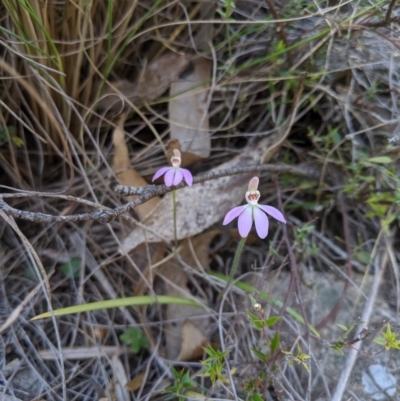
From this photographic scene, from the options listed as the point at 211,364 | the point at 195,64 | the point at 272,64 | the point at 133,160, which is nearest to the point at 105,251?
the point at 133,160

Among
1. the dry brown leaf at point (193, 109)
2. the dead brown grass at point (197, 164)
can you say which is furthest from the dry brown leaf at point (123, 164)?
the dry brown leaf at point (193, 109)

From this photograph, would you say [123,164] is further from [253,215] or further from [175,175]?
[253,215]

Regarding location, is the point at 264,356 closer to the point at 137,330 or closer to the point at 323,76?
the point at 137,330

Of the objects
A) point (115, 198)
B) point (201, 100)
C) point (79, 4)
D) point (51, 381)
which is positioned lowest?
point (51, 381)

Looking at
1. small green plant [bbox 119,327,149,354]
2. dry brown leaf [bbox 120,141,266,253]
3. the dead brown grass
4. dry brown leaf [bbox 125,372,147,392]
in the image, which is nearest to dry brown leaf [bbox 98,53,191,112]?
the dead brown grass

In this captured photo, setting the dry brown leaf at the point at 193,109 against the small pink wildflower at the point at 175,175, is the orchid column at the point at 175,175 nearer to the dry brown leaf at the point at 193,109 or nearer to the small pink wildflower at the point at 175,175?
the small pink wildflower at the point at 175,175

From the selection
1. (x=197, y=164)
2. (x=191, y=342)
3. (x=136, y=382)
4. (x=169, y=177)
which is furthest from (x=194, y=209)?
(x=136, y=382)

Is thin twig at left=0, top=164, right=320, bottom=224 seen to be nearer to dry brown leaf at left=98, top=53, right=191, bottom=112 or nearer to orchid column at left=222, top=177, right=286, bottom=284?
orchid column at left=222, top=177, right=286, bottom=284
